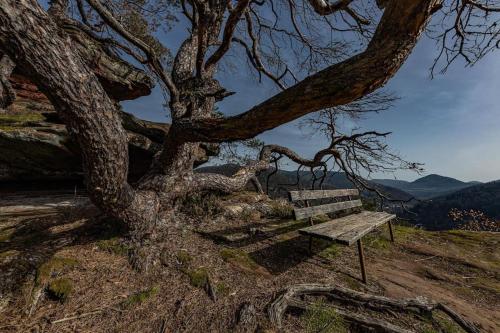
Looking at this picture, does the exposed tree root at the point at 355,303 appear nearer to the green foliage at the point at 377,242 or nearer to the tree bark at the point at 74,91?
the green foliage at the point at 377,242

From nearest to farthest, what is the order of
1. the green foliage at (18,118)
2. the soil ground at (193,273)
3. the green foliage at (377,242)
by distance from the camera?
the soil ground at (193,273), the green foliage at (377,242), the green foliage at (18,118)

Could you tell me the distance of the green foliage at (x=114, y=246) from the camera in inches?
137

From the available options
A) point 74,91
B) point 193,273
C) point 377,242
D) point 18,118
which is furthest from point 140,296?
point 18,118

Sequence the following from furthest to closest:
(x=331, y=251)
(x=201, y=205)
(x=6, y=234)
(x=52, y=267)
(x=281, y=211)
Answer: (x=281, y=211), (x=201, y=205), (x=331, y=251), (x=6, y=234), (x=52, y=267)

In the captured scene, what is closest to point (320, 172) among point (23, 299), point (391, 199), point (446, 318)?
point (391, 199)

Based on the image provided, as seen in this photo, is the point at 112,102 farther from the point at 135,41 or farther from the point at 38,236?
the point at 38,236

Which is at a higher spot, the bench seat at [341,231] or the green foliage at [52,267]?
the bench seat at [341,231]

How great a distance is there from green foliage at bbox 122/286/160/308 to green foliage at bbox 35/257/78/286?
0.95 meters

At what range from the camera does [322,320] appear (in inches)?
102

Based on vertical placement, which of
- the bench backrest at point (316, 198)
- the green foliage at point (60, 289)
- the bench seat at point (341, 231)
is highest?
the bench backrest at point (316, 198)

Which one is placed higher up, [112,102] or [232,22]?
[232,22]

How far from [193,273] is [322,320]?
64.4 inches

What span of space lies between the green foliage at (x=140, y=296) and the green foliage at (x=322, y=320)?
1.68 m

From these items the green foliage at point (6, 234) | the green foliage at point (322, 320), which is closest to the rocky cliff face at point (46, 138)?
the green foliage at point (6, 234)
